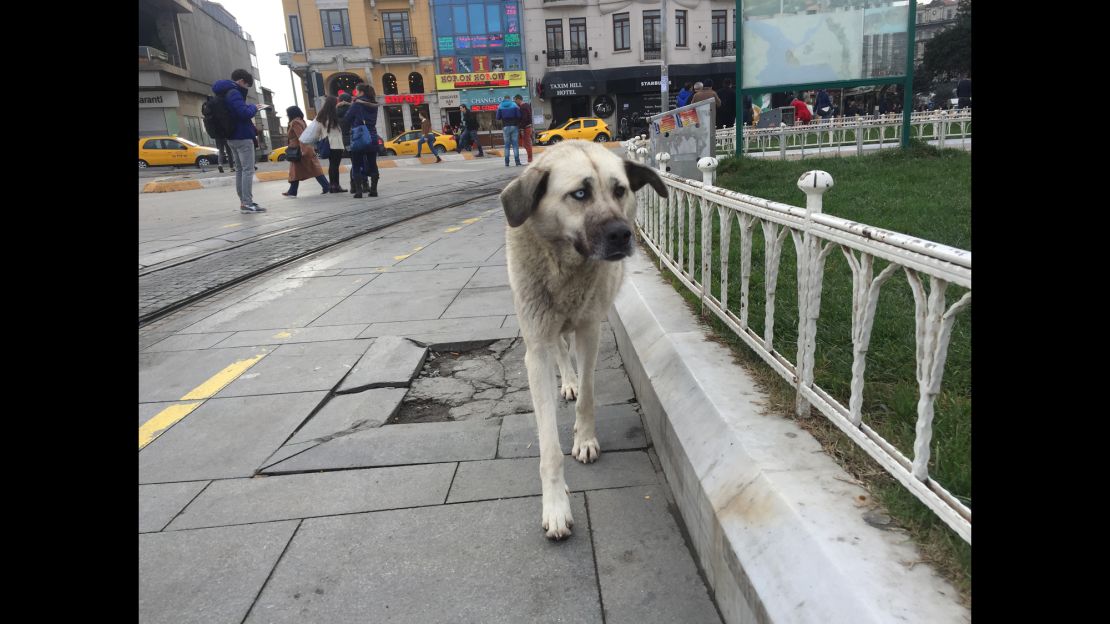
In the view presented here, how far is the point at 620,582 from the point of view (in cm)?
212

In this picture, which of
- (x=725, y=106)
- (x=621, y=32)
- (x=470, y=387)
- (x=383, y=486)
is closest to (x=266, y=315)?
(x=470, y=387)

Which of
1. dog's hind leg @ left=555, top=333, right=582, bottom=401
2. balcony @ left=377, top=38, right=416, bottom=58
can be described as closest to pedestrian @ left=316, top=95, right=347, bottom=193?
dog's hind leg @ left=555, top=333, right=582, bottom=401

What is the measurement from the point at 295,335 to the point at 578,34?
41.7 metres

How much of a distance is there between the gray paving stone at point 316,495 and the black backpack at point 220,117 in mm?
9825

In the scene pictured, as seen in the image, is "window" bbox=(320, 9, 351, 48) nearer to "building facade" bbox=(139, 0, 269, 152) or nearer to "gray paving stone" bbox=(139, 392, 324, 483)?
"building facade" bbox=(139, 0, 269, 152)

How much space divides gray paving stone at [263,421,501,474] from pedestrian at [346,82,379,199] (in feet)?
32.8

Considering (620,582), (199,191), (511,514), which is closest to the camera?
(620,582)

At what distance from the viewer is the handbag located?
39.8ft

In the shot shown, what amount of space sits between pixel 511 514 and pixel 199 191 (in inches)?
745

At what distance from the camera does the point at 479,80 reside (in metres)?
42.4

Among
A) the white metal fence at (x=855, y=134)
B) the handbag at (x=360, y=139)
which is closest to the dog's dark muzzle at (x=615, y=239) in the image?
the white metal fence at (x=855, y=134)
